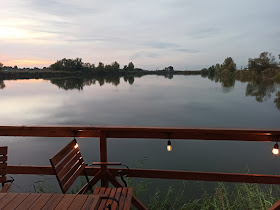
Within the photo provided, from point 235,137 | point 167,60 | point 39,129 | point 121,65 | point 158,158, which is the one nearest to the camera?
point 235,137

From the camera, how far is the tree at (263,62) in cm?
5347

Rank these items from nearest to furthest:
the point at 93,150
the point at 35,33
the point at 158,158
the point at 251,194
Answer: the point at 251,194
the point at 158,158
the point at 93,150
the point at 35,33

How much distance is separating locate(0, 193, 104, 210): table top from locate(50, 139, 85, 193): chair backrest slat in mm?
238

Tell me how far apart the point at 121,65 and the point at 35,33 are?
77.8m

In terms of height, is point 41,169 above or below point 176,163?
above

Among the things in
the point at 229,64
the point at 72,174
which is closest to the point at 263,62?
the point at 229,64

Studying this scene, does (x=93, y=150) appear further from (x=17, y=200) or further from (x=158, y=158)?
(x=17, y=200)

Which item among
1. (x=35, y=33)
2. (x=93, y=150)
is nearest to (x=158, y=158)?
(x=93, y=150)

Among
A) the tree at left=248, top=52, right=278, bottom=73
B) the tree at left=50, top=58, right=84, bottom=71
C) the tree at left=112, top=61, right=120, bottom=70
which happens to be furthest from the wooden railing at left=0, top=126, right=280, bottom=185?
the tree at left=112, top=61, right=120, bottom=70

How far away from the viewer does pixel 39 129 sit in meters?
2.34

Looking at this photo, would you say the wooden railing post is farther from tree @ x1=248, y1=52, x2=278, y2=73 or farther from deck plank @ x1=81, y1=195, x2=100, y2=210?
tree @ x1=248, y1=52, x2=278, y2=73

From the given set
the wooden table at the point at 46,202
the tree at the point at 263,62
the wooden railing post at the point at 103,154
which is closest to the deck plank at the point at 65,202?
the wooden table at the point at 46,202

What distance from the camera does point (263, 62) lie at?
178ft

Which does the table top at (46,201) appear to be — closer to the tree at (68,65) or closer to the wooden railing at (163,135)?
the wooden railing at (163,135)
